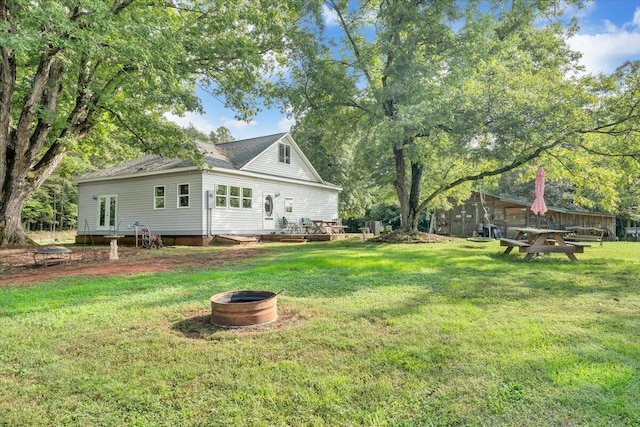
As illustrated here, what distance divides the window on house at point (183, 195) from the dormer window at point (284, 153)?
540cm

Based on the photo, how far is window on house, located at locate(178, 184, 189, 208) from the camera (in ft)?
51.6

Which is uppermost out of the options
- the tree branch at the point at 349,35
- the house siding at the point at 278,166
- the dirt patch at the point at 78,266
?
the tree branch at the point at 349,35

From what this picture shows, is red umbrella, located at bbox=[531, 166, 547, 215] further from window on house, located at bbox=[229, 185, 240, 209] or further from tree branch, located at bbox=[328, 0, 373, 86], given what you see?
window on house, located at bbox=[229, 185, 240, 209]

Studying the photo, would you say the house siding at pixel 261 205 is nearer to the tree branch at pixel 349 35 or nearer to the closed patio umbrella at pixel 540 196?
the tree branch at pixel 349 35

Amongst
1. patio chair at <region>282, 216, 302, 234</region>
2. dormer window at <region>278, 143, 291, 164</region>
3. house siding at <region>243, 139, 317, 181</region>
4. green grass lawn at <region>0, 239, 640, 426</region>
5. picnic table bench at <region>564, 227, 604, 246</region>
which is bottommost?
green grass lawn at <region>0, 239, 640, 426</region>

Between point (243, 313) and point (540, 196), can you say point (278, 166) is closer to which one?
point (540, 196)

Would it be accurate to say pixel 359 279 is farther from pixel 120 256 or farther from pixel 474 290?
pixel 120 256

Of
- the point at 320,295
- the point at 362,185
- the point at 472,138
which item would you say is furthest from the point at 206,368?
the point at 362,185

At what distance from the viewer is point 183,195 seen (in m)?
15.8

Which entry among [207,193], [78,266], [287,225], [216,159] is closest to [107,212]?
[216,159]

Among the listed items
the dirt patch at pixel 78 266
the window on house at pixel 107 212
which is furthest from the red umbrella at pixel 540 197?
the window on house at pixel 107 212

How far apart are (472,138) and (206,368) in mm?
11646

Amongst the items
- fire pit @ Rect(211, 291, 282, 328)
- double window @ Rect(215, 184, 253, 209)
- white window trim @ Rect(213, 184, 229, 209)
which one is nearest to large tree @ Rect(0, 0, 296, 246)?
white window trim @ Rect(213, 184, 229, 209)

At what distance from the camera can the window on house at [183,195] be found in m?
15.7
